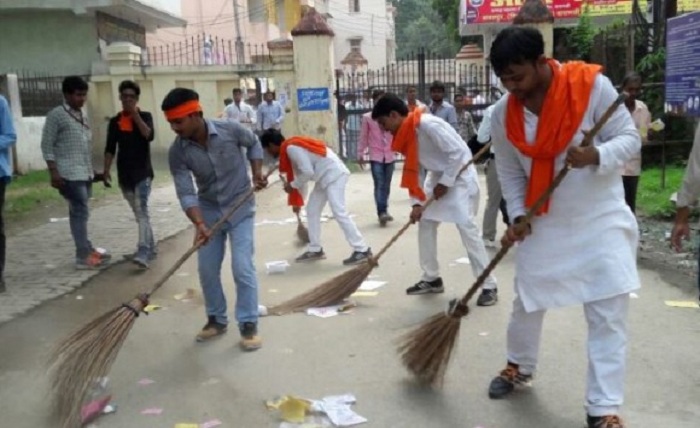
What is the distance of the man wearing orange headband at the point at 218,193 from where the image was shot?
4324 mm

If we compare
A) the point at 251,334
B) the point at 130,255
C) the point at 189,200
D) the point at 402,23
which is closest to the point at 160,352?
the point at 251,334

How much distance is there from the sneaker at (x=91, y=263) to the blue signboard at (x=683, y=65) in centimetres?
608

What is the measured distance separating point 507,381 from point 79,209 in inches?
178

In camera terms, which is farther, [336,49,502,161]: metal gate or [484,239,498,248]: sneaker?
[336,49,502,161]: metal gate

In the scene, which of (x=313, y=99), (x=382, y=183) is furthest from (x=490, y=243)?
(x=313, y=99)

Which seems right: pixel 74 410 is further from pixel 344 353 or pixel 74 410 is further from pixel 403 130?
pixel 403 130

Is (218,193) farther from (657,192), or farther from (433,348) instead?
(657,192)

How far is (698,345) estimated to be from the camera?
407 cm

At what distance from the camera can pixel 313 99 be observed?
47.9ft

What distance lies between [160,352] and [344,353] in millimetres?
1176

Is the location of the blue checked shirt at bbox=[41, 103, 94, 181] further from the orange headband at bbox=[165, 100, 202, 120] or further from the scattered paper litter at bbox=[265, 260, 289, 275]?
the orange headband at bbox=[165, 100, 202, 120]

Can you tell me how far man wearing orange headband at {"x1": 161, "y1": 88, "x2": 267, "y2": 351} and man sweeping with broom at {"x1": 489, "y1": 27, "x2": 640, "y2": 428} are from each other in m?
1.82

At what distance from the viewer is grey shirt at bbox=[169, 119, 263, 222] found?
4.36 m

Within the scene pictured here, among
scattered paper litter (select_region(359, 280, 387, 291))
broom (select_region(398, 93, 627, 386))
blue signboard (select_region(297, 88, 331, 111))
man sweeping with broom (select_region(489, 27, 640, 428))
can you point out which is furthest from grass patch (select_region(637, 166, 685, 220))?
blue signboard (select_region(297, 88, 331, 111))
